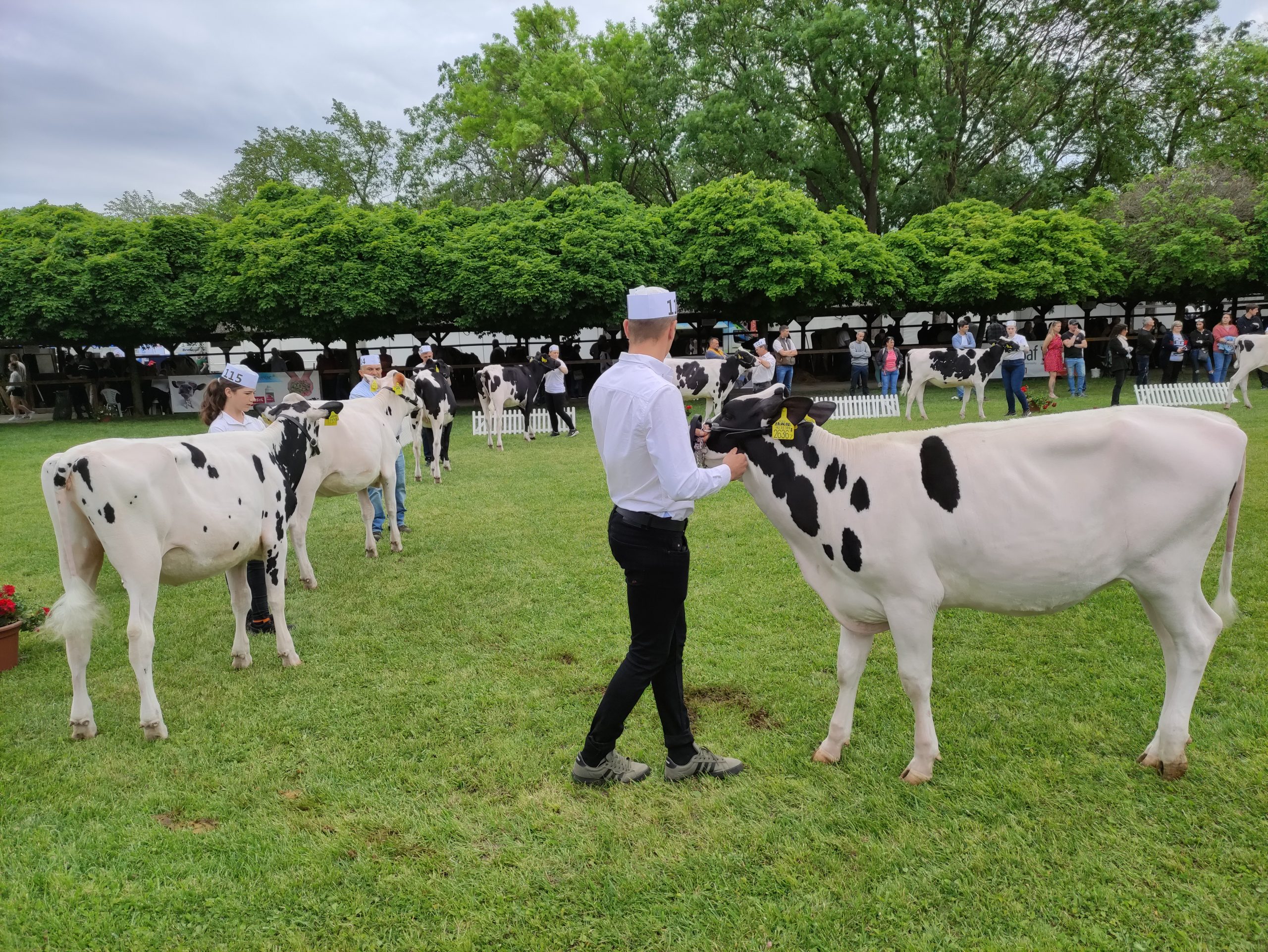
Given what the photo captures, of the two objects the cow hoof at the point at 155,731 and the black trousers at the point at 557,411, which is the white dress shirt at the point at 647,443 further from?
the black trousers at the point at 557,411

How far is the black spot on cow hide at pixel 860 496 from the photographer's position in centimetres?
364

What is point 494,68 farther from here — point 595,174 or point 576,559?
point 576,559

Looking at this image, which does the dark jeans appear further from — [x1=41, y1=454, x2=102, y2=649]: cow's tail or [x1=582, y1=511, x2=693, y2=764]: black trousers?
[x1=41, y1=454, x2=102, y2=649]: cow's tail

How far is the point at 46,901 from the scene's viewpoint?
3062mm

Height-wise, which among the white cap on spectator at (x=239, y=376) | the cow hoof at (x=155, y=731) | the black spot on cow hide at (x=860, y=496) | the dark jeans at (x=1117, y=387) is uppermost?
the white cap on spectator at (x=239, y=376)

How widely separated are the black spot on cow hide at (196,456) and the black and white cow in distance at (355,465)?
5.04ft

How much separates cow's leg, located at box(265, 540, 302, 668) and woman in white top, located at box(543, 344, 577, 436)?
11250mm

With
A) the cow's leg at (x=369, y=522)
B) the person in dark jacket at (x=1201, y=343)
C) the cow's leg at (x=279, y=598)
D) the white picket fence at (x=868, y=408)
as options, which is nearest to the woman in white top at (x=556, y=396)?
the white picket fence at (x=868, y=408)

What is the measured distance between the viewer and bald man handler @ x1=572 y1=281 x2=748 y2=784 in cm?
312

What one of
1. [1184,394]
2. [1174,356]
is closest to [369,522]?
[1184,394]

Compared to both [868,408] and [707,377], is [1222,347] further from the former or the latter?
[707,377]

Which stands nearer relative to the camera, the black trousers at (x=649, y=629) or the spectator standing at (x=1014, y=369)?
the black trousers at (x=649, y=629)

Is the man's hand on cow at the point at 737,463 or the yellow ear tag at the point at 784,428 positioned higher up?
the yellow ear tag at the point at 784,428

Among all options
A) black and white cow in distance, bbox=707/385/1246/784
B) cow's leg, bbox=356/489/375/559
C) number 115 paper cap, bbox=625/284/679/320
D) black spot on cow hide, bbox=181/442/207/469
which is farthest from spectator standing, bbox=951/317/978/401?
black spot on cow hide, bbox=181/442/207/469
